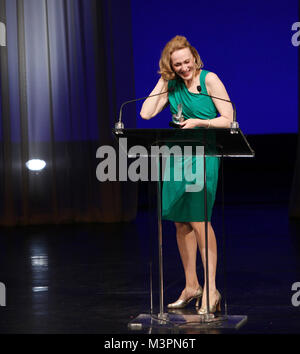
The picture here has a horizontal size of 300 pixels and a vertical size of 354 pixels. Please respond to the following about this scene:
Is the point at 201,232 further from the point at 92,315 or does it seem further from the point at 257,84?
the point at 257,84

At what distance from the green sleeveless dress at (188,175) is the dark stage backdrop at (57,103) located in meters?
3.93

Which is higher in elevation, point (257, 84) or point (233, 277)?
point (257, 84)

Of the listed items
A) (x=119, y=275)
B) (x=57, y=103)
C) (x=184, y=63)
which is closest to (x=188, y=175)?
(x=184, y=63)

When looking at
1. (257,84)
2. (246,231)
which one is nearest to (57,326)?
(246,231)

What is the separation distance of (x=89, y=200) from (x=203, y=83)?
4.16 metres

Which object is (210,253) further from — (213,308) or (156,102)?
(156,102)

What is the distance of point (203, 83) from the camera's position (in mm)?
3088

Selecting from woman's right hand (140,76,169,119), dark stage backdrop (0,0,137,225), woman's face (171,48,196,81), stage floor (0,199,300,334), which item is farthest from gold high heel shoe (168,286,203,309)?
dark stage backdrop (0,0,137,225)

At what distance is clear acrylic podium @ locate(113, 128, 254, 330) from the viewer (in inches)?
108

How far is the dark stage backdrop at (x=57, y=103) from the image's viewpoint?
7059 millimetres

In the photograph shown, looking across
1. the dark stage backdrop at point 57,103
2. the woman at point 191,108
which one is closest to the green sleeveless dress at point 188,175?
the woman at point 191,108

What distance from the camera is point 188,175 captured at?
3131 mm

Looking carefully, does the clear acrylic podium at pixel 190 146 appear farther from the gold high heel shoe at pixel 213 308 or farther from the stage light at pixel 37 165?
the stage light at pixel 37 165

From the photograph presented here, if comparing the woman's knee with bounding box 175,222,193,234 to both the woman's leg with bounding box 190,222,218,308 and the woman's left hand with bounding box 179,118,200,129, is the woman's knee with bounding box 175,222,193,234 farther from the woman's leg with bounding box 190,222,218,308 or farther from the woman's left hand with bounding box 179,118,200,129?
the woman's left hand with bounding box 179,118,200,129
